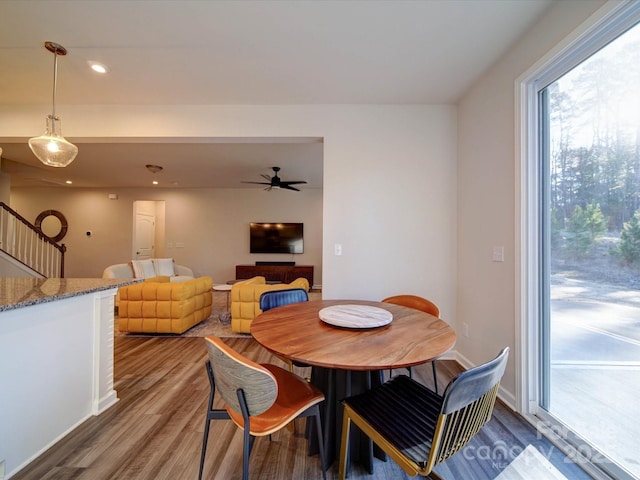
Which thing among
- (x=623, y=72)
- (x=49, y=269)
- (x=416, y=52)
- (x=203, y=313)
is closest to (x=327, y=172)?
(x=416, y=52)

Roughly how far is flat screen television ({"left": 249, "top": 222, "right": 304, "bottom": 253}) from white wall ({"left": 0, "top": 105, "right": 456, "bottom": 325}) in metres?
4.22

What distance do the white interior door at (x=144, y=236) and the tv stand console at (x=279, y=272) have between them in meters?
2.82

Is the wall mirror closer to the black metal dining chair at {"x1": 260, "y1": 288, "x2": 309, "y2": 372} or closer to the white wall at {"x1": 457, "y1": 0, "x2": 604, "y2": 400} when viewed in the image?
the black metal dining chair at {"x1": 260, "y1": 288, "x2": 309, "y2": 372}

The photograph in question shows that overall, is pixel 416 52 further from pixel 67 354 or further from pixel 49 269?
pixel 49 269

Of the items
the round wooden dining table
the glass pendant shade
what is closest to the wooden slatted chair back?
the round wooden dining table

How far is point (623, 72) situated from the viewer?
50.4 inches

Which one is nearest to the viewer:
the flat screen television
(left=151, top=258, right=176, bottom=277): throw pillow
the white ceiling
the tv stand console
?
Result: the white ceiling

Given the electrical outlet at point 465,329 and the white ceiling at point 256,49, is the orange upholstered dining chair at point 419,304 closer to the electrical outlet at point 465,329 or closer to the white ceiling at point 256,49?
the electrical outlet at point 465,329

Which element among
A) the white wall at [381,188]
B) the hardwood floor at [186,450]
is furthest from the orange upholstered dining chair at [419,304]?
the white wall at [381,188]

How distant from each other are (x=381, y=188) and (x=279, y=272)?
14.5 feet

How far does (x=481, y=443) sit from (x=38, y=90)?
4.67 m

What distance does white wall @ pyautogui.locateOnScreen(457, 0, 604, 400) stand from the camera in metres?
1.76

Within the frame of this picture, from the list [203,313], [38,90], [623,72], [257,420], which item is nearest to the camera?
[257,420]

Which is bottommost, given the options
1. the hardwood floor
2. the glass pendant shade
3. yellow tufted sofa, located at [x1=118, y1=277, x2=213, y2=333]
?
the hardwood floor
